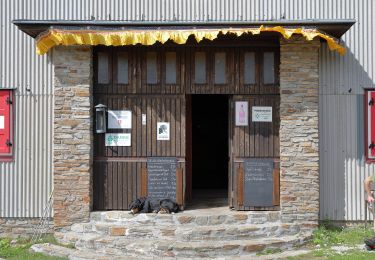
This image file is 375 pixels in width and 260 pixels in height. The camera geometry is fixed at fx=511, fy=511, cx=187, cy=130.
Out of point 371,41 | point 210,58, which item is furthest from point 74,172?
point 371,41

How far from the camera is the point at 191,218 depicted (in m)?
9.64

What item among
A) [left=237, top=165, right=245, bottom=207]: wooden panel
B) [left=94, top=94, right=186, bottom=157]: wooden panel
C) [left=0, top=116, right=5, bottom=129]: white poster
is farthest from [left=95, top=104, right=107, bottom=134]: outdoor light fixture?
[left=237, top=165, right=245, bottom=207]: wooden panel

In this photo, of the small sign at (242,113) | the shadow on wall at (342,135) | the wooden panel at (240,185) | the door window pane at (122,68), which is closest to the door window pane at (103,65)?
the door window pane at (122,68)

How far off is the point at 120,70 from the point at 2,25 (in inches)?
106

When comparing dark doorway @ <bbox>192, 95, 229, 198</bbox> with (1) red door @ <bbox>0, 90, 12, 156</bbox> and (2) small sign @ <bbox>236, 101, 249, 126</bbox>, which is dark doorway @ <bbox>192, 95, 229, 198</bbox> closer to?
(2) small sign @ <bbox>236, 101, 249, 126</bbox>

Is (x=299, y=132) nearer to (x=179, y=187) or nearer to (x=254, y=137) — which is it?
(x=254, y=137)

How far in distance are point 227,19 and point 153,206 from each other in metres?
4.08

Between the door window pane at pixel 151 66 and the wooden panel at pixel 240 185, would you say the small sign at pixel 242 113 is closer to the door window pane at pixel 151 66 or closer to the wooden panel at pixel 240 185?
the wooden panel at pixel 240 185

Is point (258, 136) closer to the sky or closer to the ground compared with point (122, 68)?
closer to the ground

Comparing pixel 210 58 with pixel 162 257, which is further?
pixel 210 58

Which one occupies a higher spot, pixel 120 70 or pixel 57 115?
pixel 120 70

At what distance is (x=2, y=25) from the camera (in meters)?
10.6

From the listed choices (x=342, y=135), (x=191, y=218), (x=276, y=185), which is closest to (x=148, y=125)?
(x=191, y=218)

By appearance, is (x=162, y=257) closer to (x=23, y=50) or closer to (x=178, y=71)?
(x=178, y=71)
